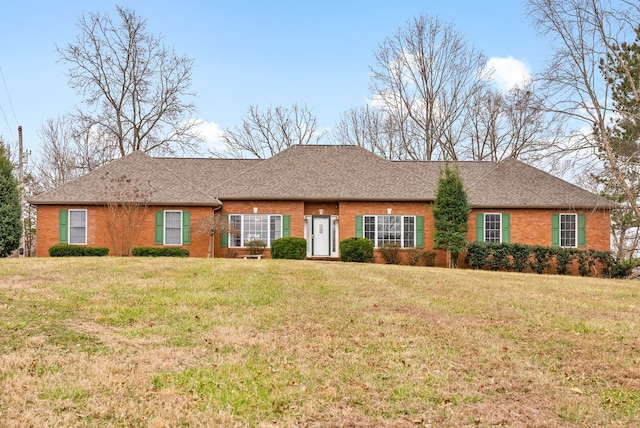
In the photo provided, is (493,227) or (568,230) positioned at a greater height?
(493,227)

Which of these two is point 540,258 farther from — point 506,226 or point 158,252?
point 158,252

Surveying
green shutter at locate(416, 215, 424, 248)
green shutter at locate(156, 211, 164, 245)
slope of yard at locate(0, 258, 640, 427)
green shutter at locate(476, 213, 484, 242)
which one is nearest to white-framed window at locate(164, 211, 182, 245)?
green shutter at locate(156, 211, 164, 245)

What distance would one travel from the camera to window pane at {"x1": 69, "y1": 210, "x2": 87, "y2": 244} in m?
22.0

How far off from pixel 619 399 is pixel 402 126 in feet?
110

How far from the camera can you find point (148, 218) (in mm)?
22078

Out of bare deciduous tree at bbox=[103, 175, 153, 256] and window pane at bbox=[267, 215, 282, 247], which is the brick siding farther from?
bare deciduous tree at bbox=[103, 175, 153, 256]

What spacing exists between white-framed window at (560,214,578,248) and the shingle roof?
0.69 m

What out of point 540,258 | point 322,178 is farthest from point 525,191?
point 322,178

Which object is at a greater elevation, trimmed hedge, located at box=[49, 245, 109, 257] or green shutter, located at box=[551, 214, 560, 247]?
green shutter, located at box=[551, 214, 560, 247]

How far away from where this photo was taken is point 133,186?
73.1 ft

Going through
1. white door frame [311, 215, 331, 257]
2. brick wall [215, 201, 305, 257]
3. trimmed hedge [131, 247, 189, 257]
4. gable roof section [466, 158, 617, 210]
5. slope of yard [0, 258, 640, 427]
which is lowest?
slope of yard [0, 258, 640, 427]

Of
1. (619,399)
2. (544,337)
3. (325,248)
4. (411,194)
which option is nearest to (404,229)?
(411,194)

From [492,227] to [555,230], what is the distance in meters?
2.65

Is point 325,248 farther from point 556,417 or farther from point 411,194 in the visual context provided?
point 556,417
